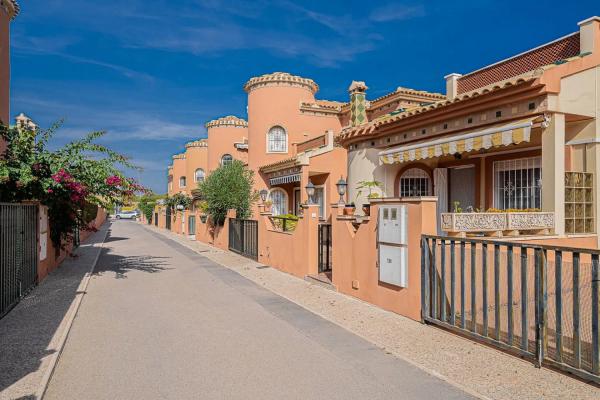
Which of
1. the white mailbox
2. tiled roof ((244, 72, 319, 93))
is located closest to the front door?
the white mailbox

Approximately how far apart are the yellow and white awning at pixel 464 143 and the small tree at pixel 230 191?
9752 mm

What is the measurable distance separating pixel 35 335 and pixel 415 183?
1177 centimetres

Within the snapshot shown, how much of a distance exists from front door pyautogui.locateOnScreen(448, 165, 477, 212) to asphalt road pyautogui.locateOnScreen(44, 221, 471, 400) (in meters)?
7.37

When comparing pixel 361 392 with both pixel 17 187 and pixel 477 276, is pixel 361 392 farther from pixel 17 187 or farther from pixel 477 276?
pixel 17 187

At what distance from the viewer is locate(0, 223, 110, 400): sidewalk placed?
4977 millimetres

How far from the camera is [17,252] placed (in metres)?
9.29

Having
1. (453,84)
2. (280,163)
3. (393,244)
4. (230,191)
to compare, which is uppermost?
(453,84)

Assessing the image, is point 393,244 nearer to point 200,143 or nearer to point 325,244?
point 325,244

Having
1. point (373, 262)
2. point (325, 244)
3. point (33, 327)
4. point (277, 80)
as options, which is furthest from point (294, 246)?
point (277, 80)

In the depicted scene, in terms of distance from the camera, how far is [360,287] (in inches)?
384

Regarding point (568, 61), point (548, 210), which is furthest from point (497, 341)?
point (568, 61)

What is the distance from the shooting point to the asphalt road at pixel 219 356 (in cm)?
487

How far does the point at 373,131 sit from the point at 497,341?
9.45 metres

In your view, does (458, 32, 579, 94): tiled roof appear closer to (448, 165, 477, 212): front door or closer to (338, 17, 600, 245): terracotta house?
(338, 17, 600, 245): terracotta house
